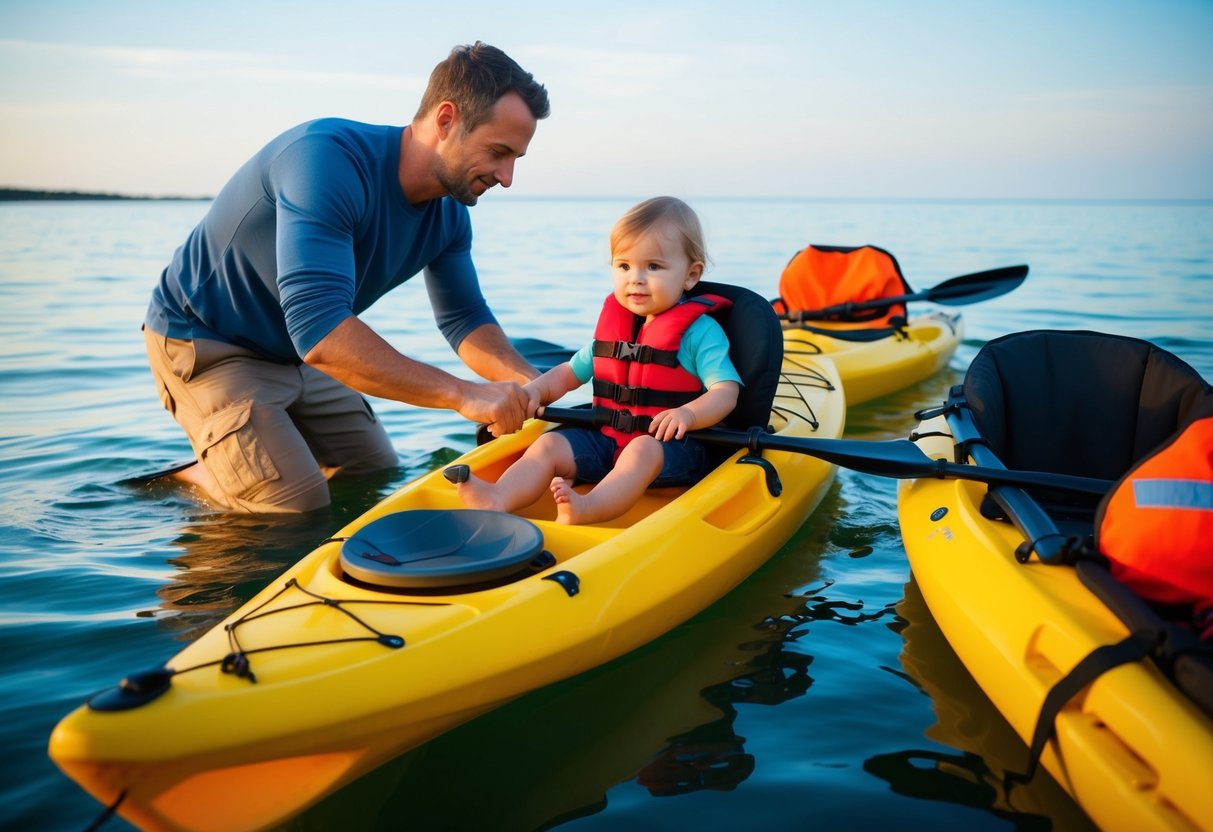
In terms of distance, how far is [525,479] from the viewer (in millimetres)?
3221

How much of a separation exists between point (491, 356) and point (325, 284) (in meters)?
1.14

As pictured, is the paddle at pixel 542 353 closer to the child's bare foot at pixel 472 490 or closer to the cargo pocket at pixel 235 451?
the cargo pocket at pixel 235 451

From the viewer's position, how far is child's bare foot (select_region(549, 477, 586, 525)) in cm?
299

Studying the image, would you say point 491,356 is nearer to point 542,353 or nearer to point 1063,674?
point 542,353

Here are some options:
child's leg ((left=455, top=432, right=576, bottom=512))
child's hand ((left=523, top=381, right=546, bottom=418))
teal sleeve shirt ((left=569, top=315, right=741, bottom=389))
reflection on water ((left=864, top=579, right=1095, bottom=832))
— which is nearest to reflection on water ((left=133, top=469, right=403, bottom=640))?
child's leg ((left=455, top=432, right=576, bottom=512))

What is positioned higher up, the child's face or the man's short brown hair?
the man's short brown hair

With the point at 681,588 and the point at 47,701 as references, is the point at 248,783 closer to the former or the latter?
the point at 47,701

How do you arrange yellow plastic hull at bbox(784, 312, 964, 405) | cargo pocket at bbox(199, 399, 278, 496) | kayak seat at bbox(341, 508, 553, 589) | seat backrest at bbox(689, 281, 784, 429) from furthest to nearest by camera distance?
1. yellow plastic hull at bbox(784, 312, 964, 405)
2. cargo pocket at bbox(199, 399, 278, 496)
3. seat backrest at bbox(689, 281, 784, 429)
4. kayak seat at bbox(341, 508, 553, 589)

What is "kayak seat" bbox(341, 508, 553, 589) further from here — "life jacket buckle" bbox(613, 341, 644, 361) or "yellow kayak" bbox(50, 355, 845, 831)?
"life jacket buckle" bbox(613, 341, 644, 361)

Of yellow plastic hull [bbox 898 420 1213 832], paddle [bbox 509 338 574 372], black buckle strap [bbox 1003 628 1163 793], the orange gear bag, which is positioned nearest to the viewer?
yellow plastic hull [bbox 898 420 1213 832]

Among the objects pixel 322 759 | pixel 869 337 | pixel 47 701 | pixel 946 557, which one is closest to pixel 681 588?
pixel 946 557

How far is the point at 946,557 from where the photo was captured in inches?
116

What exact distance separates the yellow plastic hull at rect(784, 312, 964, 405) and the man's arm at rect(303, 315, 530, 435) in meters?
2.97

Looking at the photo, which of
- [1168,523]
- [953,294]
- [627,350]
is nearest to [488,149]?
[627,350]
